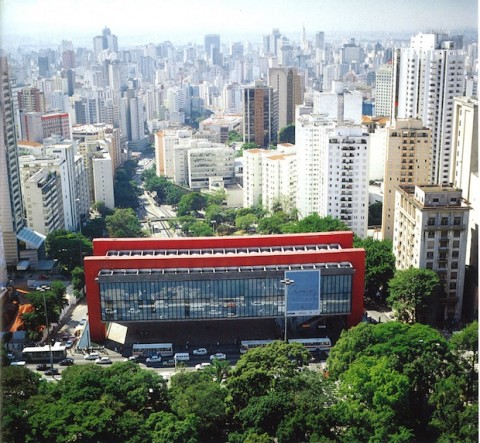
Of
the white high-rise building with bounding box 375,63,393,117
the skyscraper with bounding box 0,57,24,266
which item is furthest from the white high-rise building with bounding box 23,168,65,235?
the white high-rise building with bounding box 375,63,393,117

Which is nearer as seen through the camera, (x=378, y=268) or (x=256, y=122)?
(x=378, y=268)

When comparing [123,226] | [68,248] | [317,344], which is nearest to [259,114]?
[123,226]

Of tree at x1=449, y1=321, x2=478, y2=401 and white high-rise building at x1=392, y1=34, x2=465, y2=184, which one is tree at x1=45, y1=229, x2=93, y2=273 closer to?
tree at x1=449, y1=321, x2=478, y2=401

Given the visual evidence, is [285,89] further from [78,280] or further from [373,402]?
[373,402]

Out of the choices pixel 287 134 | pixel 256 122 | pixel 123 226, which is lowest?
pixel 123 226

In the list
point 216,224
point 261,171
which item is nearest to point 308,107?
point 261,171
